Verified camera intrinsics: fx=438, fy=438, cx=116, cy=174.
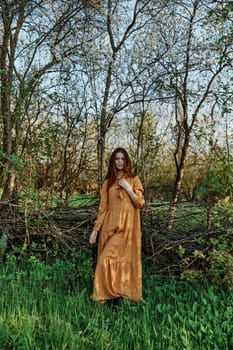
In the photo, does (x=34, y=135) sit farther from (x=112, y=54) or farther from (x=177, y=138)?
(x=177, y=138)

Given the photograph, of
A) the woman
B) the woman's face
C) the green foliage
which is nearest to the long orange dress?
the woman

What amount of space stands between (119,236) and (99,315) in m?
0.97

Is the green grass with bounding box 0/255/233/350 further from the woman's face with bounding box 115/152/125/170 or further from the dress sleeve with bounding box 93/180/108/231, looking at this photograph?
the woman's face with bounding box 115/152/125/170

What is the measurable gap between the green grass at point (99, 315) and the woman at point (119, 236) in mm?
182

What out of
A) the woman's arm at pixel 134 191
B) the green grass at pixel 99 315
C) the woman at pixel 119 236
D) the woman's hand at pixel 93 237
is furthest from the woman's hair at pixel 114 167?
the green grass at pixel 99 315

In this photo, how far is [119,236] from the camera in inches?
183

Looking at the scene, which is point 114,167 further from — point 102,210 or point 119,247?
point 119,247

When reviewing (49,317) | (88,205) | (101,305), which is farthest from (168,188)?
(49,317)

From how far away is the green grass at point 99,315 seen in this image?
3.29 metres

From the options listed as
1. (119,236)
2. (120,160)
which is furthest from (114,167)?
(119,236)

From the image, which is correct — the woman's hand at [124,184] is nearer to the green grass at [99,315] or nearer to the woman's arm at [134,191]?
the woman's arm at [134,191]

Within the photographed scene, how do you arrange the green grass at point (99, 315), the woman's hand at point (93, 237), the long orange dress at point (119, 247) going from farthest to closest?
the woman's hand at point (93, 237), the long orange dress at point (119, 247), the green grass at point (99, 315)

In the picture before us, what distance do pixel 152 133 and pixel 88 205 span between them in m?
2.10

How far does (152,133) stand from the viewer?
7.45m
